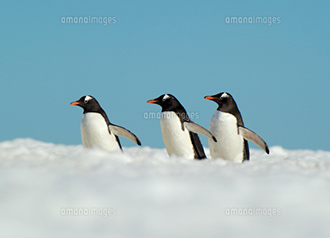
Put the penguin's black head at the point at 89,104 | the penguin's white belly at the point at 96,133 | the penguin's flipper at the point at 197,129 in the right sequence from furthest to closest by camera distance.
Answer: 1. the penguin's black head at the point at 89,104
2. the penguin's white belly at the point at 96,133
3. the penguin's flipper at the point at 197,129

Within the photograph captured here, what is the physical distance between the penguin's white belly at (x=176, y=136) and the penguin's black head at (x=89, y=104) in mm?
1114

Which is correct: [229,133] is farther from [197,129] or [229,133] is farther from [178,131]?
[178,131]

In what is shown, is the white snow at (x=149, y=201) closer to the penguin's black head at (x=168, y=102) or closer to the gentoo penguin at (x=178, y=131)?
the gentoo penguin at (x=178, y=131)

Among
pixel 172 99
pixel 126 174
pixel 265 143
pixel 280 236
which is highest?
pixel 172 99

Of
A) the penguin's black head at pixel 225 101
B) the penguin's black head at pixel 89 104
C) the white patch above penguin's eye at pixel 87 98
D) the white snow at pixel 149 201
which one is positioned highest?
the white patch above penguin's eye at pixel 87 98

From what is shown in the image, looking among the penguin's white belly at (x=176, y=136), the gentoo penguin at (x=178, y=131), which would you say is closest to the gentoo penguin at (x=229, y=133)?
the gentoo penguin at (x=178, y=131)

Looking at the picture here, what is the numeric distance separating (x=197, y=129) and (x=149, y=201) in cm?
275

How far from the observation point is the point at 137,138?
626 centimetres

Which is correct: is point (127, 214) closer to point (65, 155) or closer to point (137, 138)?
point (65, 155)

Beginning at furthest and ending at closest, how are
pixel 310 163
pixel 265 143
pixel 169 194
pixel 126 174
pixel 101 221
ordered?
pixel 265 143 → pixel 310 163 → pixel 126 174 → pixel 169 194 → pixel 101 221

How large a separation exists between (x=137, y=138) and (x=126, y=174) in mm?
2725

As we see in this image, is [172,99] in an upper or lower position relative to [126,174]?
upper

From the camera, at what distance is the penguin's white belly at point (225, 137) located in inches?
235

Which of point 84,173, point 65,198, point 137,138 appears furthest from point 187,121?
point 65,198
